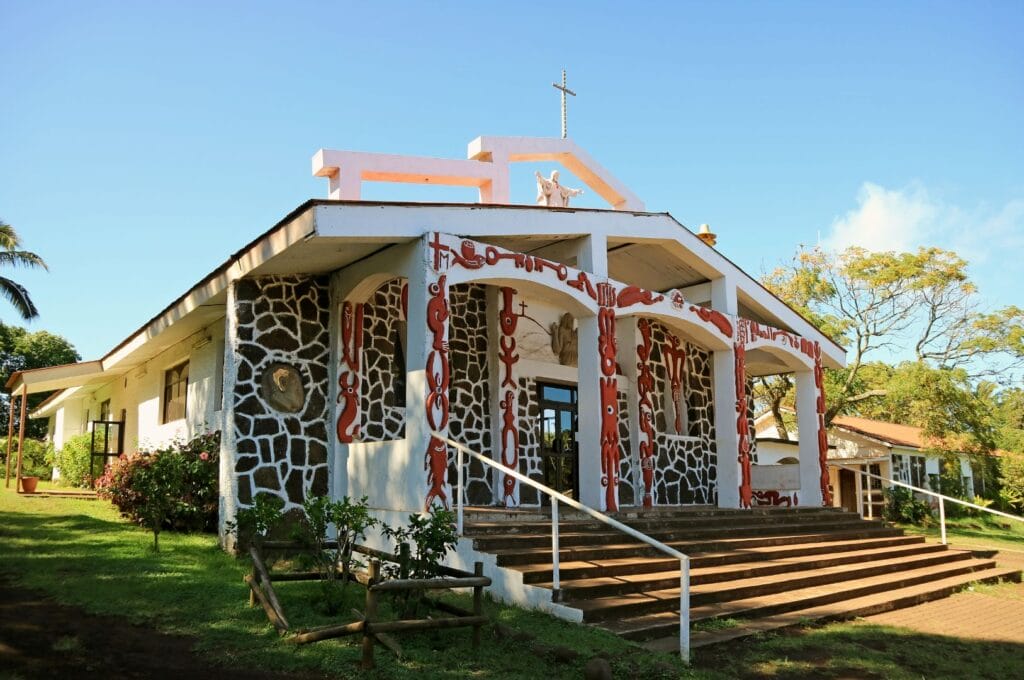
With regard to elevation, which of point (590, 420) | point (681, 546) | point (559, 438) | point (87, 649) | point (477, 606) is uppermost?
point (590, 420)

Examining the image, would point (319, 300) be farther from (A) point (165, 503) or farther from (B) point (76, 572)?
(B) point (76, 572)

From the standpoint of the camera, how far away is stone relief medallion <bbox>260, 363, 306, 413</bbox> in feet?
33.3

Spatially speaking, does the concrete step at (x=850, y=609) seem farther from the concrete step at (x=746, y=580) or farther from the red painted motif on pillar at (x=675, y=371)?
the red painted motif on pillar at (x=675, y=371)

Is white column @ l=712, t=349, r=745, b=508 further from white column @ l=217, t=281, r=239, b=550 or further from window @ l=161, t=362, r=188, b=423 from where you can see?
window @ l=161, t=362, r=188, b=423

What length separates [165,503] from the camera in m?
9.94

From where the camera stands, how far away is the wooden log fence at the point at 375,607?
18.5 ft

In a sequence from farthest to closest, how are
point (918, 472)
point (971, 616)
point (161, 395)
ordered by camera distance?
point (918, 472) → point (161, 395) → point (971, 616)

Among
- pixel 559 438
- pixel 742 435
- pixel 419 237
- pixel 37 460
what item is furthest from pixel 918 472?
pixel 37 460

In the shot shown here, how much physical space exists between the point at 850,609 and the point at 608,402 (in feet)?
11.9

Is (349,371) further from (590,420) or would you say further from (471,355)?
(590,420)

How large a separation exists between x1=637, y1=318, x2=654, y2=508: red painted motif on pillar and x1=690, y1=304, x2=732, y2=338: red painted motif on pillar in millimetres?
1804

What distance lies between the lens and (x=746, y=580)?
8820 millimetres

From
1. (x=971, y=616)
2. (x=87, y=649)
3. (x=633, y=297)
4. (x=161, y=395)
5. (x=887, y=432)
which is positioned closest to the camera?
(x=87, y=649)

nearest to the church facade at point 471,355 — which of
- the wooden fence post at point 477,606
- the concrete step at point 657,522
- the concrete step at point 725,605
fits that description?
the concrete step at point 657,522
